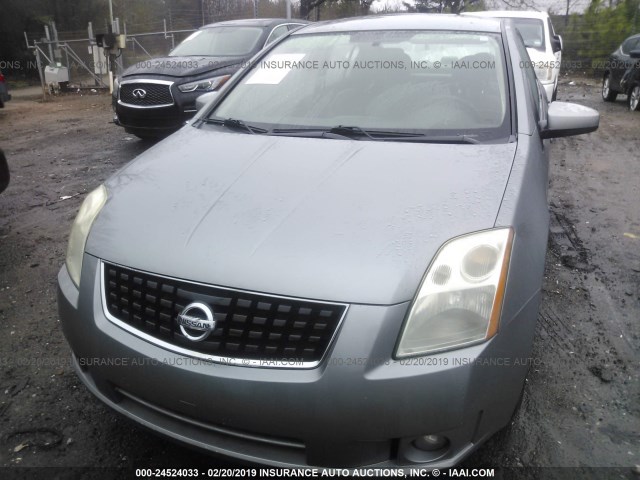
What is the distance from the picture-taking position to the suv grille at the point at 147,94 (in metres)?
6.81

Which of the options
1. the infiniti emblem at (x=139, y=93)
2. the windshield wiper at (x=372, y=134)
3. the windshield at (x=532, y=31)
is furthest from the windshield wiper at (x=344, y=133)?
the windshield at (x=532, y=31)

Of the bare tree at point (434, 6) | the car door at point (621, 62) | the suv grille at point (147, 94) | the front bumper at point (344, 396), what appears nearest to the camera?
the front bumper at point (344, 396)

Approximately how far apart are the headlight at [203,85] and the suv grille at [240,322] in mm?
5569

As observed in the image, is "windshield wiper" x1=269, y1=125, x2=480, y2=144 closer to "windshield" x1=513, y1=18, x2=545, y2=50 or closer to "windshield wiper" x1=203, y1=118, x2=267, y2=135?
"windshield wiper" x1=203, y1=118, x2=267, y2=135

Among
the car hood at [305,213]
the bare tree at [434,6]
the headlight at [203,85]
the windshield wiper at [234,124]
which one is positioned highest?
the bare tree at [434,6]

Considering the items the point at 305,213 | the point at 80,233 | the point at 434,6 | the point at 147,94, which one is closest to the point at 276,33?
the point at 147,94

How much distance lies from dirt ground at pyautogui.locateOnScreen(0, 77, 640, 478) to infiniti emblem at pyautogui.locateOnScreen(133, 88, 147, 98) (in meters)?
1.46

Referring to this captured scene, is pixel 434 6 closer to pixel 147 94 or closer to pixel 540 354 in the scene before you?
pixel 147 94

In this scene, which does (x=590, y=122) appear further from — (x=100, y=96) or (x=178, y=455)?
(x=100, y=96)

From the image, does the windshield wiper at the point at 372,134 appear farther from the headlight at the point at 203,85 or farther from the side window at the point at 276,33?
the side window at the point at 276,33

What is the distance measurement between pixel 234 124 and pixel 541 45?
24.8ft

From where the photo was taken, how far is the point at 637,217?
4.53 m

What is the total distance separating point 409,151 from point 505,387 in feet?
3.46

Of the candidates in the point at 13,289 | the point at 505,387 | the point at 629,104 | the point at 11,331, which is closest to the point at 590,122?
the point at 505,387
